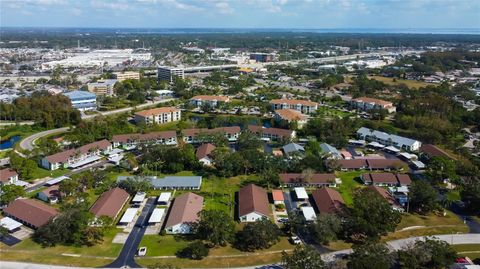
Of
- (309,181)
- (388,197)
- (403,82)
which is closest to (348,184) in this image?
(309,181)

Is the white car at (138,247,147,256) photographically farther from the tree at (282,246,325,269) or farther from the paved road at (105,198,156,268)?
the tree at (282,246,325,269)

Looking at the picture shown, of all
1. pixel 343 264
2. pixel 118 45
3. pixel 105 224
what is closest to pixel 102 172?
pixel 105 224

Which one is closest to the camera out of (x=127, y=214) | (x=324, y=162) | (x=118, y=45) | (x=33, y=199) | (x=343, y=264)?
(x=343, y=264)

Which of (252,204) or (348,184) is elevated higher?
(252,204)

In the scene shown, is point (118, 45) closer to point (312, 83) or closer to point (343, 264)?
point (312, 83)

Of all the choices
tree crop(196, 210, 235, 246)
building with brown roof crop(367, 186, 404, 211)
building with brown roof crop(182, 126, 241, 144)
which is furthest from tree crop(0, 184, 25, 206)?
building with brown roof crop(367, 186, 404, 211)

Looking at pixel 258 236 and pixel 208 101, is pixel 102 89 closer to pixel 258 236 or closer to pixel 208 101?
pixel 208 101
